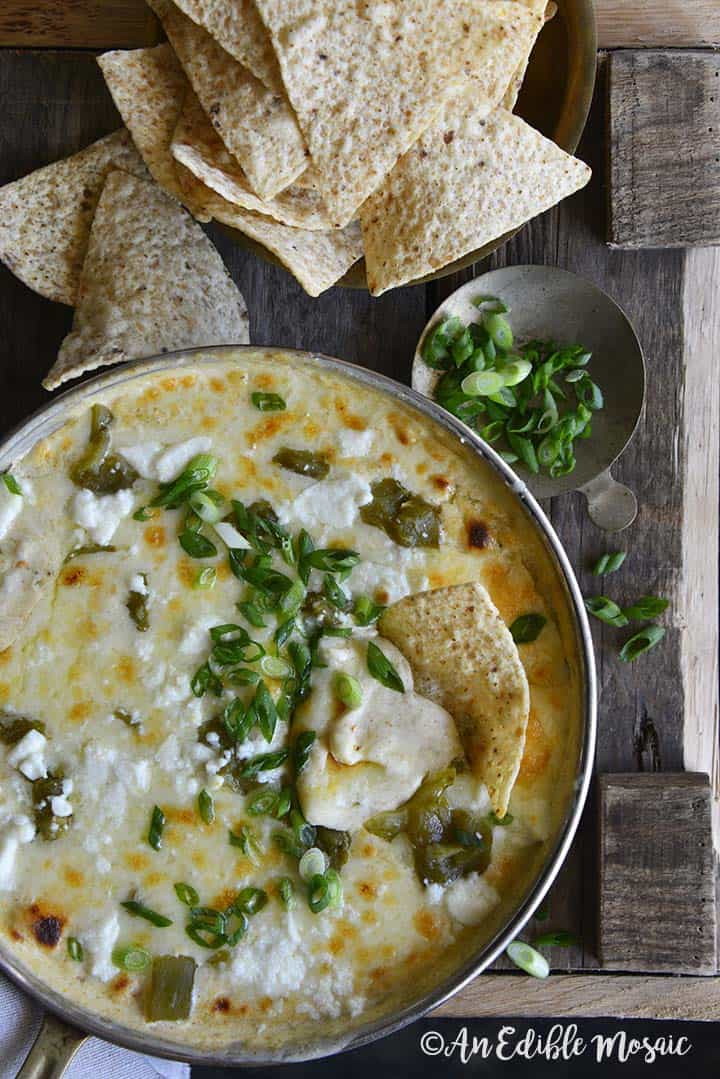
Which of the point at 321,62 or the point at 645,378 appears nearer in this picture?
the point at 321,62

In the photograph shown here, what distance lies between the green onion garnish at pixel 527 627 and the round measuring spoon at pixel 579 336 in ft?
1.48

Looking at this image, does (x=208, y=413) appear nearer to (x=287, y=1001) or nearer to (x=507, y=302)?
(x=507, y=302)

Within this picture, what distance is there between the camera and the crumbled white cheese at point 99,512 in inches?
98.4

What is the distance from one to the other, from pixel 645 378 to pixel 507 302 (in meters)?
0.41

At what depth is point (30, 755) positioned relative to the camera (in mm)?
2498

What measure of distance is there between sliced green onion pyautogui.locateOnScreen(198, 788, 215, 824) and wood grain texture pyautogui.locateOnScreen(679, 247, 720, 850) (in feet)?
4.18

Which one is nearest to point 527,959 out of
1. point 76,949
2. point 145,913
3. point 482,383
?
point 145,913

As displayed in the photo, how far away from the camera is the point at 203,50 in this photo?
258 centimetres

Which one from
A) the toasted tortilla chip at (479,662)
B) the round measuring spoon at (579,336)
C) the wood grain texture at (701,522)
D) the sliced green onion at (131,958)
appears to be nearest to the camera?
the toasted tortilla chip at (479,662)

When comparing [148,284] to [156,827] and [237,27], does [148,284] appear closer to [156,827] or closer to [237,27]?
[237,27]

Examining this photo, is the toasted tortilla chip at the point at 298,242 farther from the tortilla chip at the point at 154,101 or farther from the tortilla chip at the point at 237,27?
the tortilla chip at the point at 237,27

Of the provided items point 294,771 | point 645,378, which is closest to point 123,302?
point 294,771

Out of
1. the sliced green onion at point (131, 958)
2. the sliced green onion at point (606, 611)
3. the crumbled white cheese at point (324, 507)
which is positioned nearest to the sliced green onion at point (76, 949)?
the sliced green onion at point (131, 958)

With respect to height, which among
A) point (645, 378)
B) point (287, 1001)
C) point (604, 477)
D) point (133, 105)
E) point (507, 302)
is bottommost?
point (287, 1001)
